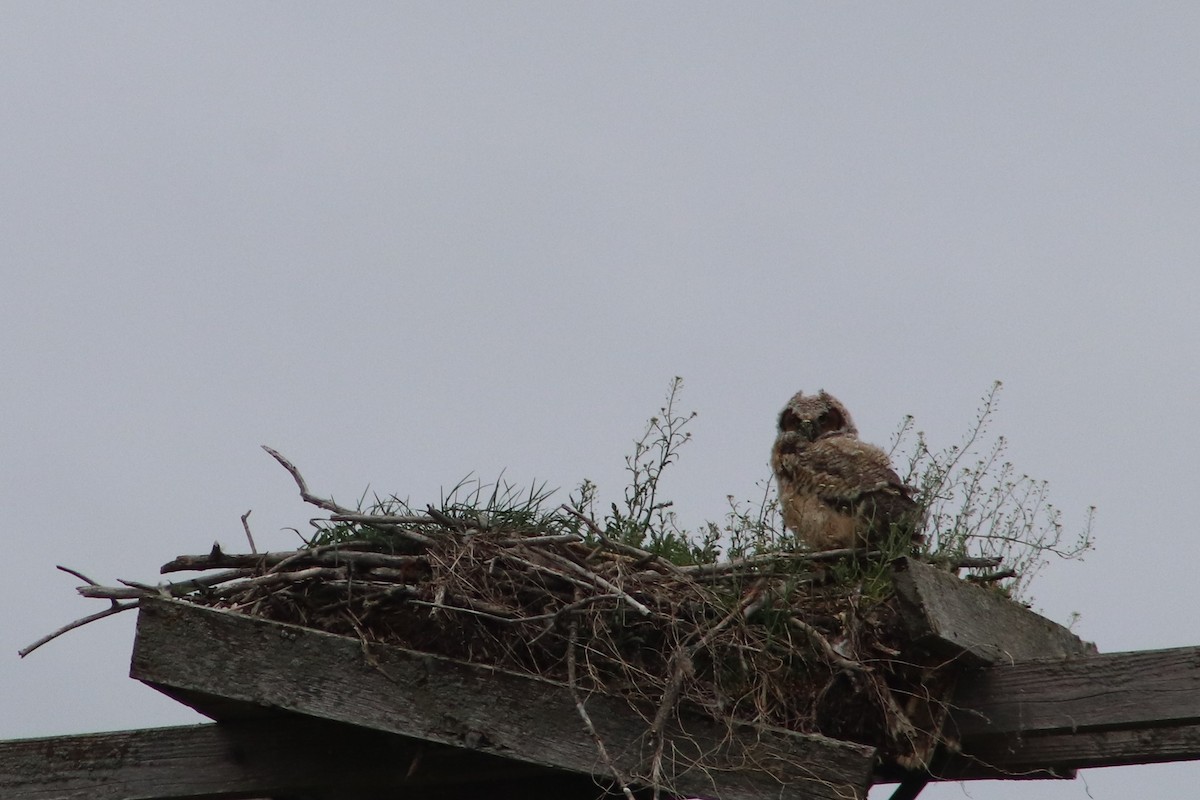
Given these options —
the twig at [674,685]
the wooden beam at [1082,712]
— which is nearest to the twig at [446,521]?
the twig at [674,685]

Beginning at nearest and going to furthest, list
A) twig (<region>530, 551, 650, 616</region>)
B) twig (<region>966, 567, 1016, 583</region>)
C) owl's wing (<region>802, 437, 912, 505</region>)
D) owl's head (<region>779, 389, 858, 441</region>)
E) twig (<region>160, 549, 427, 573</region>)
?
twig (<region>530, 551, 650, 616</region>), twig (<region>160, 549, 427, 573</region>), twig (<region>966, 567, 1016, 583</region>), owl's wing (<region>802, 437, 912, 505</region>), owl's head (<region>779, 389, 858, 441</region>)

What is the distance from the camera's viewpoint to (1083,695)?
3258 mm

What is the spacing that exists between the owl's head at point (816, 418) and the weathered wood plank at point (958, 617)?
1.72 meters

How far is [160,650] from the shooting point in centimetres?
352

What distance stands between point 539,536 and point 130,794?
54.0 inches

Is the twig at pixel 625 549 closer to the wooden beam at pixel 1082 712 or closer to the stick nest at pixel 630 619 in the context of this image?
the stick nest at pixel 630 619

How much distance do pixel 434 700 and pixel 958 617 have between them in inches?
53.0

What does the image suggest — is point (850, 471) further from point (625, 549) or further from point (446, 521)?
point (446, 521)

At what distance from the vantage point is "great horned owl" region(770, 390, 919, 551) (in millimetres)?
4160

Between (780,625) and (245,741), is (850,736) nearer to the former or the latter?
(780,625)

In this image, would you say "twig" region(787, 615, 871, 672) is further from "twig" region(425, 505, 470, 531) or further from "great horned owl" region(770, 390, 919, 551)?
"twig" region(425, 505, 470, 531)

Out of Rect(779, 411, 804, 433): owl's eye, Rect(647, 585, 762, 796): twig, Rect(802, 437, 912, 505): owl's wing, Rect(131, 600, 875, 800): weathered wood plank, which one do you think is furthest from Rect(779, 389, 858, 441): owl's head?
Rect(131, 600, 875, 800): weathered wood plank

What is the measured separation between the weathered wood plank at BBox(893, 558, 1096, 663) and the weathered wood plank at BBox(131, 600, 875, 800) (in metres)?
0.37

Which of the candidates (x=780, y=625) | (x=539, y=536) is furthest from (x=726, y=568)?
(x=539, y=536)
